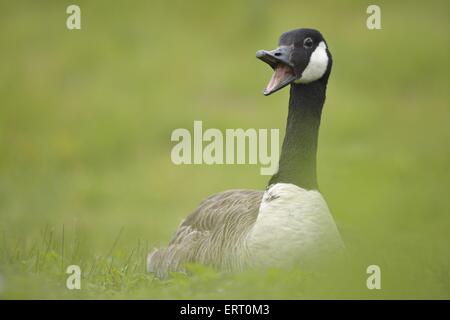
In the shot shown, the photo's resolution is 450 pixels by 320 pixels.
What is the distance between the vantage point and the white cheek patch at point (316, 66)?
8.23m

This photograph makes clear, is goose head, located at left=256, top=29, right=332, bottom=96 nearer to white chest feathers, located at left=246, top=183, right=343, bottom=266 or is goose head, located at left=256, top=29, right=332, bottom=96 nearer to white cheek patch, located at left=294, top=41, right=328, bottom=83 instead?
white cheek patch, located at left=294, top=41, right=328, bottom=83

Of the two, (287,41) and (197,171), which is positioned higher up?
(287,41)

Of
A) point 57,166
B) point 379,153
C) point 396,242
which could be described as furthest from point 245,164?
point 396,242

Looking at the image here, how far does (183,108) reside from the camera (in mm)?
23203

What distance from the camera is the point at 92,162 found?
21.7 m

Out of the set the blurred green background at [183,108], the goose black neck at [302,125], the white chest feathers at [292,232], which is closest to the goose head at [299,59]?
the goose black neck at [302,125]

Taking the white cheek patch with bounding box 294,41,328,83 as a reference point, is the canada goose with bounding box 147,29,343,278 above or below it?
below

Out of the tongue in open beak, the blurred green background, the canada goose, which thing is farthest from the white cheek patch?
the blurred green background

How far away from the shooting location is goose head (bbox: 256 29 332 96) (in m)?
8.08

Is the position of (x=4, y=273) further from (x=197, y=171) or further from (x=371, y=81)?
(x=371, y=81)

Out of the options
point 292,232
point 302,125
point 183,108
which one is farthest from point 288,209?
point 183,108

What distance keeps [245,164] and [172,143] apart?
2226 mm

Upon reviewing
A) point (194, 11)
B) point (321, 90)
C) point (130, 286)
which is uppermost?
point (194, 11)

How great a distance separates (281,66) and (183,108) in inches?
595
